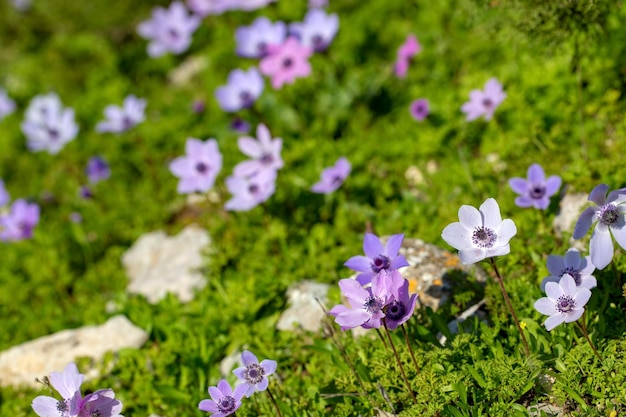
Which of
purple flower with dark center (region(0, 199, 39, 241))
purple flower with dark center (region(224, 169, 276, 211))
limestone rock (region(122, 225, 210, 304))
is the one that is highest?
purple flower with dark center (region(0, 199, 39, 241))

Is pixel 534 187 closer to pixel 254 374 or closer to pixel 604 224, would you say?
pixel 604 224

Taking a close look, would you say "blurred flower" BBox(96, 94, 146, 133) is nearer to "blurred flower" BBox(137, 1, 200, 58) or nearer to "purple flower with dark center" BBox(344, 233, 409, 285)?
"blurred flower" BBox(137, 1, 200, 58)

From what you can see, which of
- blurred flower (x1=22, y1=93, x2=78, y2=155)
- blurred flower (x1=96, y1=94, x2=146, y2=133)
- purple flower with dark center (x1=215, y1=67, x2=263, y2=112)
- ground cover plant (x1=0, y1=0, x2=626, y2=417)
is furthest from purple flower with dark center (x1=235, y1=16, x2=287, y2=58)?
blurred flower (x1=22, y1=93, x2=78, y2=155)

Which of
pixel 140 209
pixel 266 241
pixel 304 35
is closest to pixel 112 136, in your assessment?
pixel 140 209

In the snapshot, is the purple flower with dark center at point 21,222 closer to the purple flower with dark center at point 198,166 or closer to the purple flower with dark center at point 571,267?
the purple flower with dark center at point 198,166

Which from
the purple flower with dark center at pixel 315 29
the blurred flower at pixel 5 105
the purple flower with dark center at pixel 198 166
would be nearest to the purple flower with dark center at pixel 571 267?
the purple flower with dark center at pixel 198 166

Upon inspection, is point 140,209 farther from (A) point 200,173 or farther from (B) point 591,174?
(B) point 591,174
